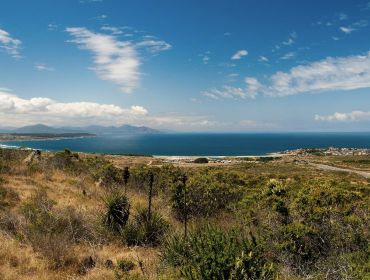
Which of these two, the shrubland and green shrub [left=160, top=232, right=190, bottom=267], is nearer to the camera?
the shrubland

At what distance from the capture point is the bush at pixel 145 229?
5039mm

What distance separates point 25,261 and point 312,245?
237 inches

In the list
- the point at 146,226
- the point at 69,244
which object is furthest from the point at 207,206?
the point at 69,244

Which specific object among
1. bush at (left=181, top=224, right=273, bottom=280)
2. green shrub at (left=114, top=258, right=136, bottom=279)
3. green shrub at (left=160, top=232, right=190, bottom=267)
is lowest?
green shrub at (left=114, top=258, right=136, bottom=279)

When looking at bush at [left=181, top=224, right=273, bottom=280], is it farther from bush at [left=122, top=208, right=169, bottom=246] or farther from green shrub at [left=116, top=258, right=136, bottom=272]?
bush at [left=122, top=208, right=169, bottom=246]

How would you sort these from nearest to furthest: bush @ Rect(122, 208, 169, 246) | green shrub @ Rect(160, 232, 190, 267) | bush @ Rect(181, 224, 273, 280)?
1. bush @ Rect(181, 224, 273, 280)
2. green shrub @ Rect(160, 232, 190, 267)
3. bush @ Rect(122, 208, 169, 246)

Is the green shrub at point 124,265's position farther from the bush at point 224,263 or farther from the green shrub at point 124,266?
the bush at point 224,263

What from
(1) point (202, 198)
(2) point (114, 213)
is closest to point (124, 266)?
(2) point (114, 213)

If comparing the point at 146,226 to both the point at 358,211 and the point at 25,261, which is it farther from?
the point at 358,211

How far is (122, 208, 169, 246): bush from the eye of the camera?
5.04m

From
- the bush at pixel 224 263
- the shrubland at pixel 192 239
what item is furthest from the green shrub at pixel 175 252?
the bush at pixel 224 263

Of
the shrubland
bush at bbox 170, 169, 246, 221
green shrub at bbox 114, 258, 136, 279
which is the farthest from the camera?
bush at bbox 170, 169, 246, 221

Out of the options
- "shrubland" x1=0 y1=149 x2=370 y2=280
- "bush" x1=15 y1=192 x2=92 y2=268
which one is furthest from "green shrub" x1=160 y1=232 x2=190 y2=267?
"bush" x1=15 y1=192 x2=92 y2=268

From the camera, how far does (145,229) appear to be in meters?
5.10
